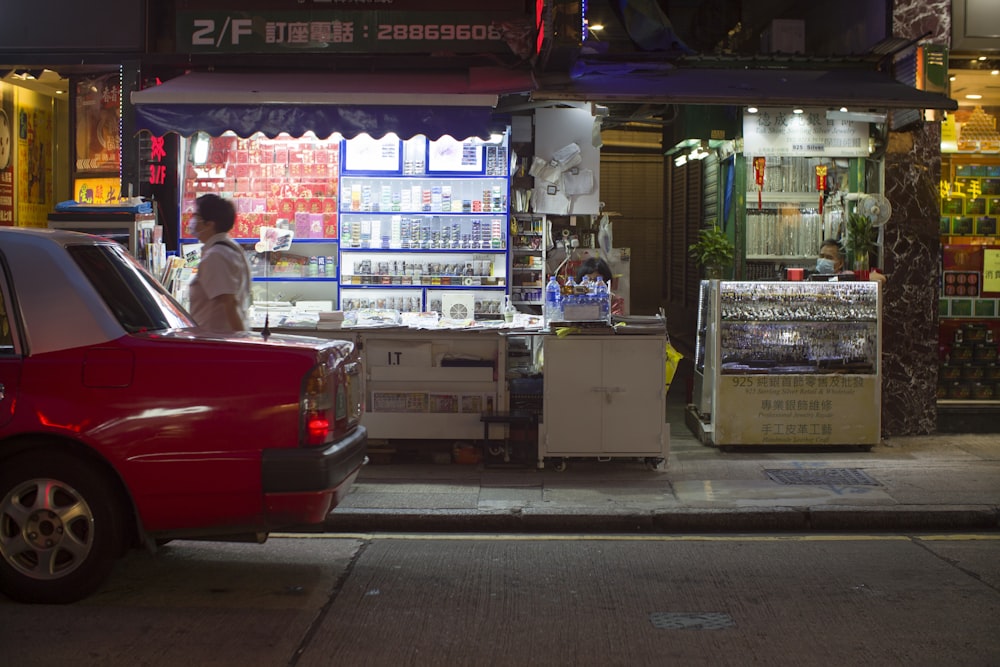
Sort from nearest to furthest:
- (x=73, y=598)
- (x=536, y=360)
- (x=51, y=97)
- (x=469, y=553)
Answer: (x=73, y=598) < (x=469, y=553) < (x=536, y=360) < (x=51, y=97)

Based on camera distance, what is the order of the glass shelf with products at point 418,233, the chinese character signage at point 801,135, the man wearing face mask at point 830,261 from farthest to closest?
1. the glass shelf with products at point 418,233
2. the chinese character signage at point 801,135
3. the man wearing face mask at point 830,261

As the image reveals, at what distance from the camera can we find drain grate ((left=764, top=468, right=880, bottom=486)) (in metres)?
8.73

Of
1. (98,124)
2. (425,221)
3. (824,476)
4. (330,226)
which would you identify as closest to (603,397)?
(824,476)

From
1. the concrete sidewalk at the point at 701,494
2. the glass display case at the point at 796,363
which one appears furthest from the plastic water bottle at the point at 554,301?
the glass display case at the point at 796,363

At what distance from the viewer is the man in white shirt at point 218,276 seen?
7047 millimetres

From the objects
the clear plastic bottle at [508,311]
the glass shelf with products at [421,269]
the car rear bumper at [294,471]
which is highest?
the glass shelf with products at [421,269]

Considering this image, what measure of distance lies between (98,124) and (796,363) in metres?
7.50

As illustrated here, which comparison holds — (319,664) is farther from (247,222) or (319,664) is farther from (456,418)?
(247,222)

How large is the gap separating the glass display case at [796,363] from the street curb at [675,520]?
2037 millimetres

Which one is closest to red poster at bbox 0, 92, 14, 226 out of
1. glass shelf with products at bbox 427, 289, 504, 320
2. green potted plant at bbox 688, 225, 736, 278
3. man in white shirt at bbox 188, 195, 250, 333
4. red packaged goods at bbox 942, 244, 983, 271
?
glass shelf with products at bbox 427, 289, 504, 320

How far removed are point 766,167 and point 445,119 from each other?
394cm

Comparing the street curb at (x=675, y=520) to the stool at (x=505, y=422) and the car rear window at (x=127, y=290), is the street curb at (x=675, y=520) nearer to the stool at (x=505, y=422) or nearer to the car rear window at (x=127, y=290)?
the stool at (x=505, y=422)

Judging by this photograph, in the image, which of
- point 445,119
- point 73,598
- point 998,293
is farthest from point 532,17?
point 73,598

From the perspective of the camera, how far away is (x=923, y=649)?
4.99 m
